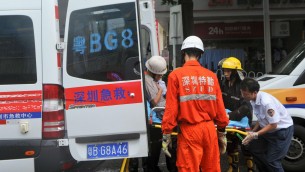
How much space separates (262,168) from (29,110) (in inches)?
106

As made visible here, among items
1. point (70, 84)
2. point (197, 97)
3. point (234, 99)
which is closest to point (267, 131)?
point (234, 99)

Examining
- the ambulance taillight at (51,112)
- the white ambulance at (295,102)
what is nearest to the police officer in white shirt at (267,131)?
the white ambulance at (295,102)

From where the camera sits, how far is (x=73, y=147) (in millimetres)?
4488

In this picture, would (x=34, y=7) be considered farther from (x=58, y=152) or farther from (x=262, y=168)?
(x=262, y=168)

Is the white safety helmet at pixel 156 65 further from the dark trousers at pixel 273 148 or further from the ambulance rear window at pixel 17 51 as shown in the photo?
the ambulance rear window at pixel 17 51

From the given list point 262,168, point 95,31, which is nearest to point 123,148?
point 95,31

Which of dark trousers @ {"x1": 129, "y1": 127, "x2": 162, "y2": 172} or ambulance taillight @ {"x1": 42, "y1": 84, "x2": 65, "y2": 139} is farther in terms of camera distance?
dark trousers @ {"x1": 129, "y1": 127, "x2": 162, "y2": 172}

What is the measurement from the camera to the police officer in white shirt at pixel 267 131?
4.68 metres

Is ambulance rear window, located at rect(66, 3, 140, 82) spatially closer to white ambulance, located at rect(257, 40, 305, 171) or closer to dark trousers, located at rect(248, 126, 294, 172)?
dark trousers, located at rect(248, 126, 294, 172)

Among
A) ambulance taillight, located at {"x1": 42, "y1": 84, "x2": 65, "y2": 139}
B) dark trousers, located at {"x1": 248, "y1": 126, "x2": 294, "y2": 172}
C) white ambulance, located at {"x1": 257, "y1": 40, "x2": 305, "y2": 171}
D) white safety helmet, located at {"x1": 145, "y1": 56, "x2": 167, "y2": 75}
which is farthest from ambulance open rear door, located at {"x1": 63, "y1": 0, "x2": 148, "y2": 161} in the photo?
white ambulance, located at {"x1": 257, "y1": 40, "x2": 305, "y2": 171}

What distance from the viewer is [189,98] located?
403cm

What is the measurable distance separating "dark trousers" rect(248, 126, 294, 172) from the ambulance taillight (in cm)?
227

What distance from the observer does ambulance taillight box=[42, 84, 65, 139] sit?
14.2 ft

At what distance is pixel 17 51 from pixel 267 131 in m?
2.77
